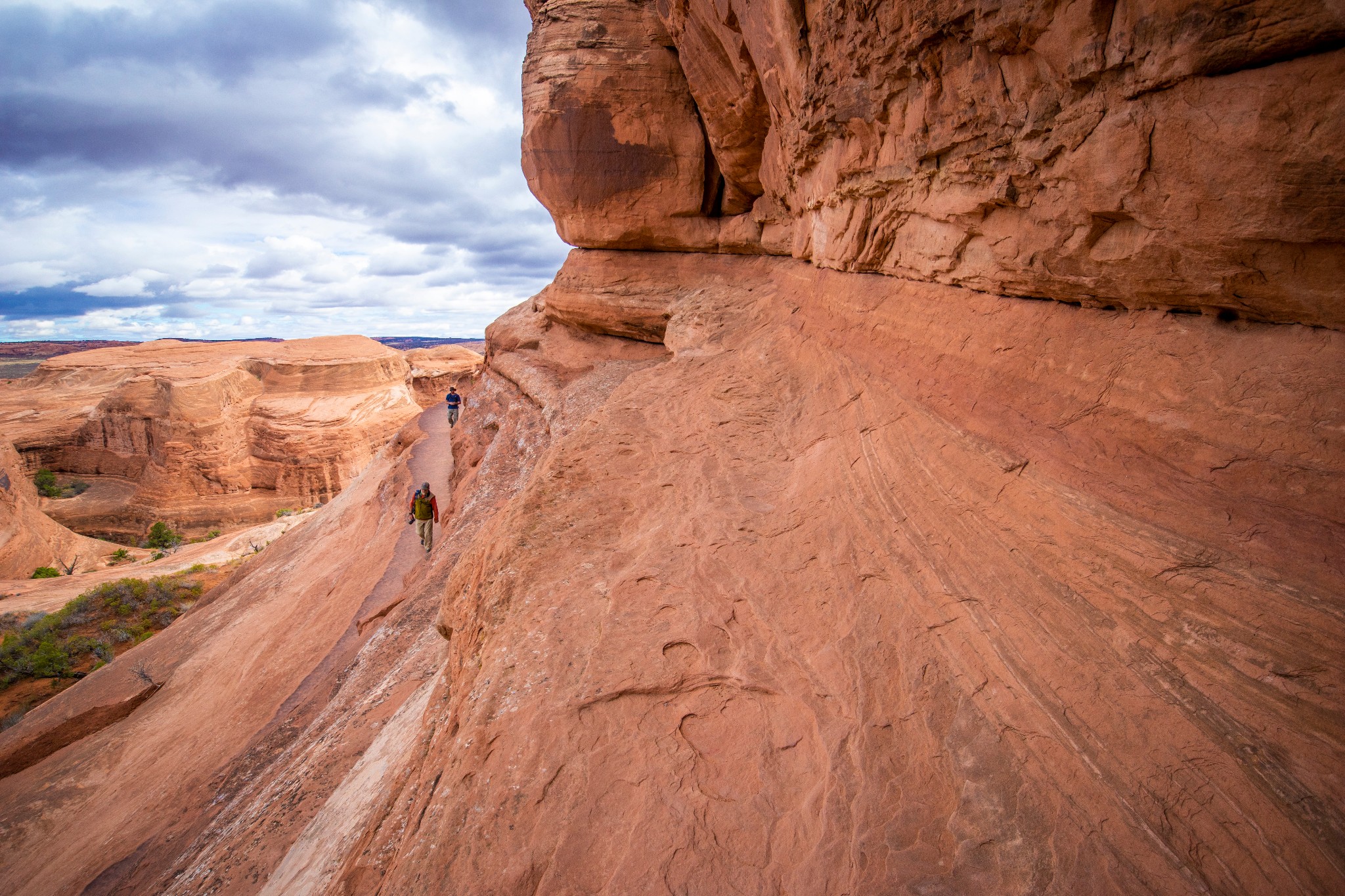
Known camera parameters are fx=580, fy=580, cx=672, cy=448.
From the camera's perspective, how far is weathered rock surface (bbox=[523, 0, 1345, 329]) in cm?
217

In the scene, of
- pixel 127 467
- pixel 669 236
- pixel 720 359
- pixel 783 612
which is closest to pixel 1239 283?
pixel 783 612

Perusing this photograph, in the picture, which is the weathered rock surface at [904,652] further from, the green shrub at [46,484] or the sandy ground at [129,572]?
the green shrub at [46,484]

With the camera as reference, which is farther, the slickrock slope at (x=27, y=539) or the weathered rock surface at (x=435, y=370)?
the weathered rock surface at (x=435, y=370)

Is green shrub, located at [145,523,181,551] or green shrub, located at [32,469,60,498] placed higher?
green shrub, located at [32,469,60,498]

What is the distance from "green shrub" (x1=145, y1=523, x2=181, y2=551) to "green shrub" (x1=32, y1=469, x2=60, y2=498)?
5714 millimetres

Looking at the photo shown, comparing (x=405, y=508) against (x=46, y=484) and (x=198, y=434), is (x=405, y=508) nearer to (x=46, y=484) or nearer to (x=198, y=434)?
(x=198, y=434)

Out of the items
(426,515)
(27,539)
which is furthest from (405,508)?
(27,539)

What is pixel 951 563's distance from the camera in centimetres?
316

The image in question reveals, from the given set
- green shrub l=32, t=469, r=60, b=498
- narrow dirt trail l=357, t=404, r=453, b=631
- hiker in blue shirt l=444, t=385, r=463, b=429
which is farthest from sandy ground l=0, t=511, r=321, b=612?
green shrub l=32, t=469, r=60, b=498

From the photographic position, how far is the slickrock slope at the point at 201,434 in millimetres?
26078

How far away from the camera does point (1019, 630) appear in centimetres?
271

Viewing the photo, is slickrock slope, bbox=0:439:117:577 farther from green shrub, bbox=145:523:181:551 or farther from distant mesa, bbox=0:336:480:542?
distant mesa, bbox=0:336:480:542

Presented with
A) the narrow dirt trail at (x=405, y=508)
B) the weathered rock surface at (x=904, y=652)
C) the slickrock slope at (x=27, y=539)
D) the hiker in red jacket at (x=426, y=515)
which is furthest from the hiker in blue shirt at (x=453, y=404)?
the slickrock slope at (x=27, y=539)

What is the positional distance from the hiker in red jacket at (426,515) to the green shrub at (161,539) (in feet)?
65.7
